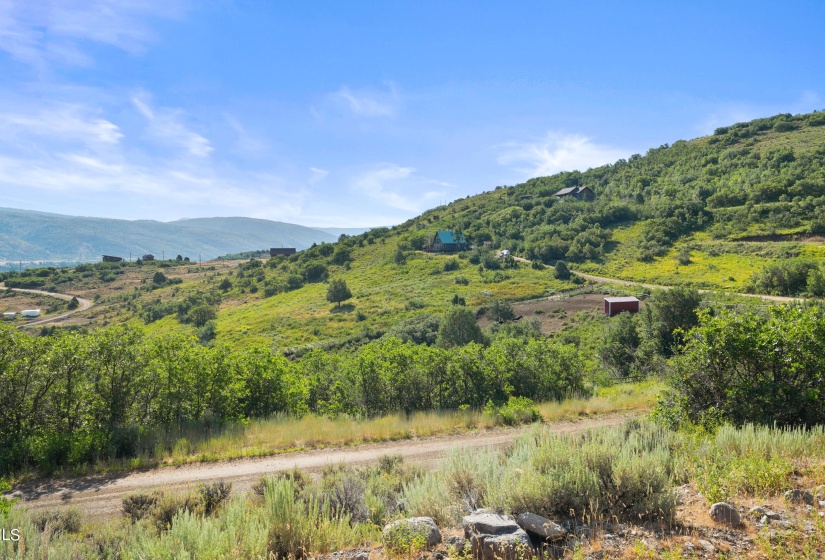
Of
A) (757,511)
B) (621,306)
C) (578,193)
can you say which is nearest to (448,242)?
(578,193)

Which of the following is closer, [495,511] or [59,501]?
[495,511]

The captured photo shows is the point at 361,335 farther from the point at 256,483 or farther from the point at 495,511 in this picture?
the point at 495,511

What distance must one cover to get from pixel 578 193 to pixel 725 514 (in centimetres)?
12765

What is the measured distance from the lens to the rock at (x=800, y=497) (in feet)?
14.3

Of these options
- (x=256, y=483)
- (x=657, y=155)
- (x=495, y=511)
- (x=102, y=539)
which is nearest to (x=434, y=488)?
(x=495, y=511)

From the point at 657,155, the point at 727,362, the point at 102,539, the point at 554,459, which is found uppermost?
the point at 657,155

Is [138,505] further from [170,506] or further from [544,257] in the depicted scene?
[544,257]

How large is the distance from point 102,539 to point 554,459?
17.7ft

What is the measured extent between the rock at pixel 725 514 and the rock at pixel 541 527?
1514 millimetres

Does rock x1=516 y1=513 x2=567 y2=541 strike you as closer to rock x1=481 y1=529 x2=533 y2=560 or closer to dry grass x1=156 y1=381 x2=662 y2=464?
rock x1=481 y1=529 x2=533 y2=560

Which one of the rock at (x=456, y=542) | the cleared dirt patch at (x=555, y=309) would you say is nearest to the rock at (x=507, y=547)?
the rock at (x=456, y=542)

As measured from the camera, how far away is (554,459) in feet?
15.9

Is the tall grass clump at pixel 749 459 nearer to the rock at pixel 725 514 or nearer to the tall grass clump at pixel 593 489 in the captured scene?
the rock at pixel 725 514

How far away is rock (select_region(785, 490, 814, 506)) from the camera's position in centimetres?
436
